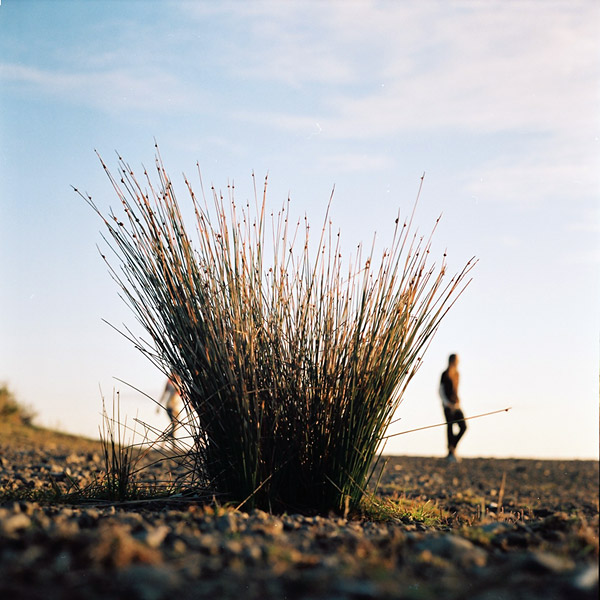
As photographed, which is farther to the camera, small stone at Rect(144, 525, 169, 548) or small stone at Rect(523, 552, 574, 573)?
small stone at Rect(144, 525, 169, 548)

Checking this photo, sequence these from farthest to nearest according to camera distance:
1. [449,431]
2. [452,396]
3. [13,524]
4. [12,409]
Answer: [12,409] < [449,431] < [452,396] < [13,524]

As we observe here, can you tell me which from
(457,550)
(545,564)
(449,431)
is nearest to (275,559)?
(457,550)

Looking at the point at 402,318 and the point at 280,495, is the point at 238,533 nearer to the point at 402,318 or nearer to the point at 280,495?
the point at 280,495

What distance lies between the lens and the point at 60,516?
10.1 ft

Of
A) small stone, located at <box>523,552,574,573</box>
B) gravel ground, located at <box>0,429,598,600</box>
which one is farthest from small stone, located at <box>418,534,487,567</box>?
small stone, located at <box>523,552,574,573</box>

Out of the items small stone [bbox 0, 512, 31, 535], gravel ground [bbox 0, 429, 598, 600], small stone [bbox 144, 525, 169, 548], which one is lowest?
gravel ground [bbox 0, 429, 598, 600]

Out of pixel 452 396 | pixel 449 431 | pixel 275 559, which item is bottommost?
pixel 275 559

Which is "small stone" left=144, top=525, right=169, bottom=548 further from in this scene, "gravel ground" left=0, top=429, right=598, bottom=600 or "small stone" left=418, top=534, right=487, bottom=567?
"small stone" left=418, top=534, right=487, bottom=567

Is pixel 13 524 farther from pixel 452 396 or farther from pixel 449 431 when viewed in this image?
pixel 449 431

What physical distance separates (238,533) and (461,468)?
8.36 meters

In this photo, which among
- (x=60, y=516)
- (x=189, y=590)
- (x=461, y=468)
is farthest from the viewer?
(x=461, y=468)

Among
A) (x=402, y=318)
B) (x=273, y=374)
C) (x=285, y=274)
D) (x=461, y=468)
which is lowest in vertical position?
(x=461, y=468)

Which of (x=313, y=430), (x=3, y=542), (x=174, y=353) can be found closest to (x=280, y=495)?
(x=313, y=430)

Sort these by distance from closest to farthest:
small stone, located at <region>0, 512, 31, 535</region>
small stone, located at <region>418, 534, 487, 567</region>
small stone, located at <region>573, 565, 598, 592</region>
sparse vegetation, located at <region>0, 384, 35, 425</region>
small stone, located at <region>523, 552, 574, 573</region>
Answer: small stone, located at <region>573, 565, 598, 592</region>, small stone, located at <region>523, 552, 574, 573</region>, small stone, located at <region>418, 534, 487, 567</region>, small stone, located at <region>0, 512, 31, 535</region>, sparse vegetation, located at <region>0, 384, 35, 425</region>
